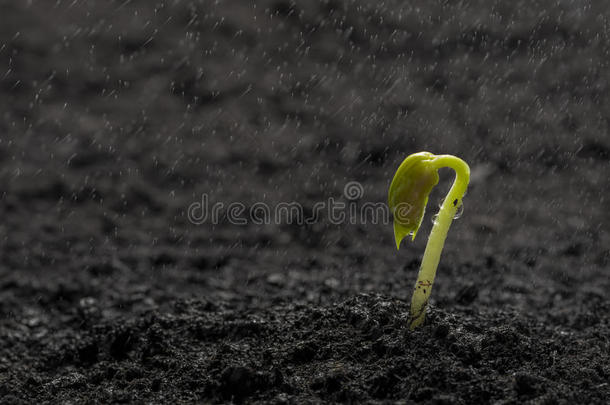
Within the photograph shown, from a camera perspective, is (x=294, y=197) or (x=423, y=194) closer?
(x=423, y=194)

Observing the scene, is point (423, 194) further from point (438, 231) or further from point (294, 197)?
point (294, 197)

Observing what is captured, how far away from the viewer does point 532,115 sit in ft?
20.4

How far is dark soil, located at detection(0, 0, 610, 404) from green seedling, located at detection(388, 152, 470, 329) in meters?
0.38

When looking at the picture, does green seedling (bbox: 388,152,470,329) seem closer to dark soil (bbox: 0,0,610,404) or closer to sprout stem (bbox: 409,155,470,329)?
sprout stem (bbox: 409,155,470,329)

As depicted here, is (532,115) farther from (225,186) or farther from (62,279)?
(62,279)

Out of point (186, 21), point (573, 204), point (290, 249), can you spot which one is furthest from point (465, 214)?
point (186, 21)

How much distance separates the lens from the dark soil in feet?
8.32

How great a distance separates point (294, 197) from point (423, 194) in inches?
124

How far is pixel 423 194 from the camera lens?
7.37 ft

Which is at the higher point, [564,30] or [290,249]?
[564,30]

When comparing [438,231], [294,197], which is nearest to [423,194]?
[438,231]

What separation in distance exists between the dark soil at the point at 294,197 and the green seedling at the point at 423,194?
0.38 m

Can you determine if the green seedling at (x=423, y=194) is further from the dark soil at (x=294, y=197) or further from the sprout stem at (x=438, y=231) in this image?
the dark soil at (x=294, y=197)

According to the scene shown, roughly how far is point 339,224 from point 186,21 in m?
3.38
